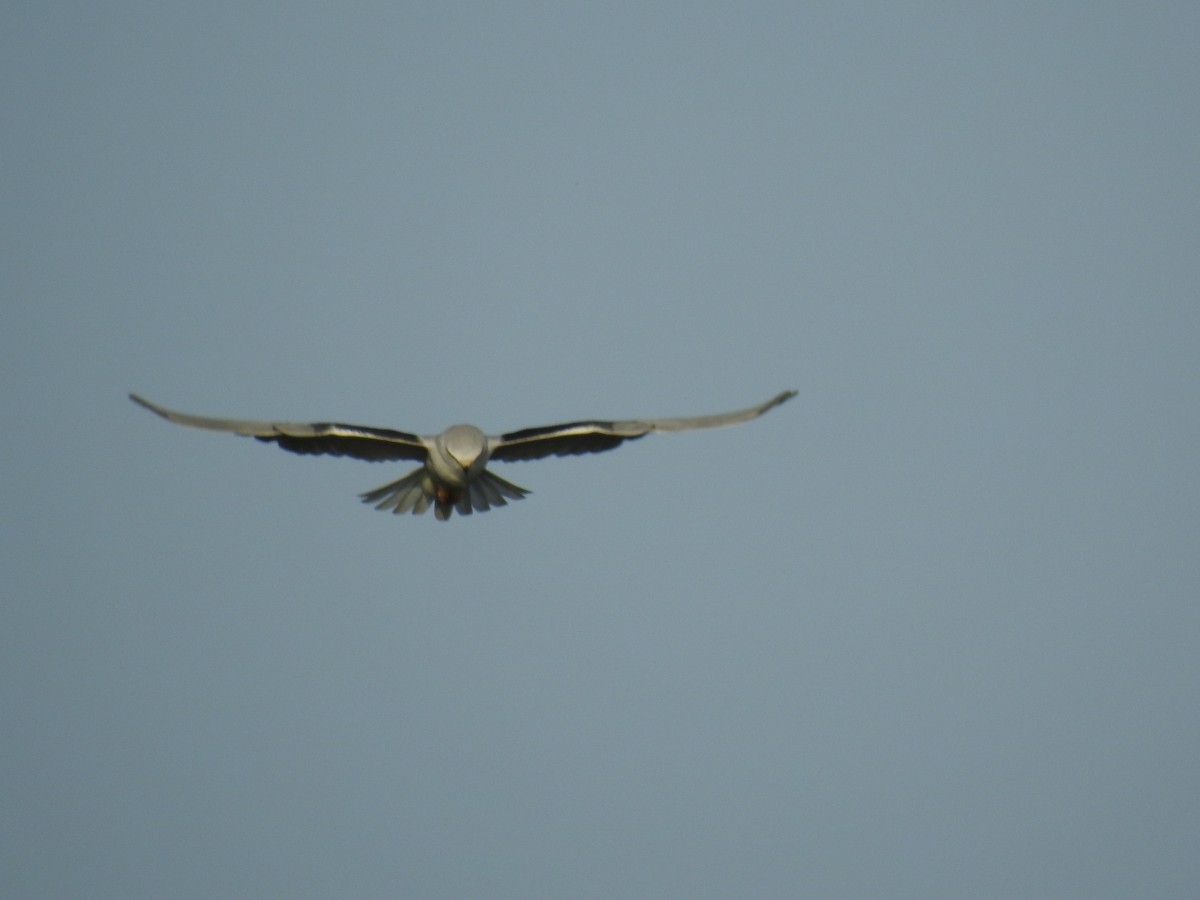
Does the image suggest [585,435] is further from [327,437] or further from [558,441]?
[327,437]

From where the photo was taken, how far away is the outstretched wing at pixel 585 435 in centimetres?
3294

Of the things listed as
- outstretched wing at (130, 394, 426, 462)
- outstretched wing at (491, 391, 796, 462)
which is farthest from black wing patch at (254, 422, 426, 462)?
outstretched wing at (491, 391, 796, 462)

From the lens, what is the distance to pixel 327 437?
3291 centimetres

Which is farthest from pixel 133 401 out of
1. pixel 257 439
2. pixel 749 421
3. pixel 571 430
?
pixel 749 421

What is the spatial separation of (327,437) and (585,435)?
3870 millimetres

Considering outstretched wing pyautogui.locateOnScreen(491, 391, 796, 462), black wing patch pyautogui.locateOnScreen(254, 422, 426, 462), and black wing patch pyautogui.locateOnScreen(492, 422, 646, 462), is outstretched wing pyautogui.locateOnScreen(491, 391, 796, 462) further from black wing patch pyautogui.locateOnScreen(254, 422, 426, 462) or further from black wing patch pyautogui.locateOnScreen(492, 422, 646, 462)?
black wing patch pyautogui.locateOnScreen(254, 422, 426, 462)

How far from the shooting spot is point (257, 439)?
108ft

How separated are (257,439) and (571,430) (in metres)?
4.68

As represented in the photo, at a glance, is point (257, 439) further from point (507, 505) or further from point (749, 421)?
point (749, 421)

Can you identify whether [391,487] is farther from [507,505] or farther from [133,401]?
[133,401]

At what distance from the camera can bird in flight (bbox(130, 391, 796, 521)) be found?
32344 mm

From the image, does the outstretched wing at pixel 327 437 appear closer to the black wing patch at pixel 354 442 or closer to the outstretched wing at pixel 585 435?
the black wing patch at pixel 354 442

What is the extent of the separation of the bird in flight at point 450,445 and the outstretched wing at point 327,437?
1 centimetres

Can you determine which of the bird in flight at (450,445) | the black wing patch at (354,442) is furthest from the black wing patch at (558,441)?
the black wing patch at (354,442)
